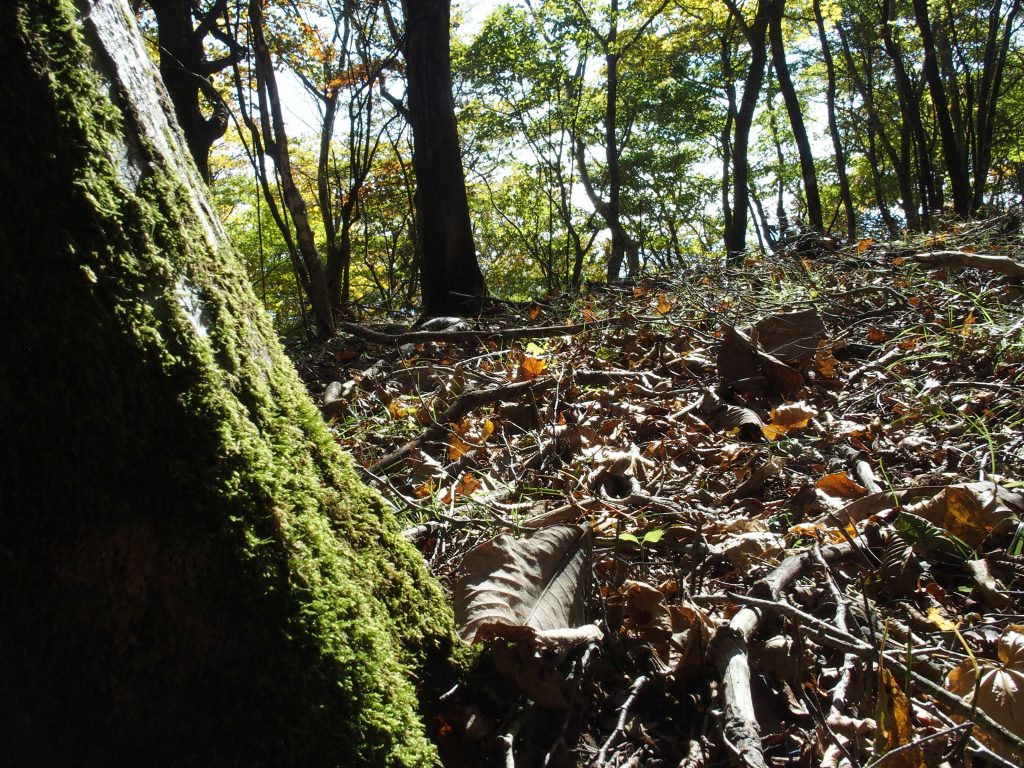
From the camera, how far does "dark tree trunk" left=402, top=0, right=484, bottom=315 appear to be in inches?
248

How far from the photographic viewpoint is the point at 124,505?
958 mm

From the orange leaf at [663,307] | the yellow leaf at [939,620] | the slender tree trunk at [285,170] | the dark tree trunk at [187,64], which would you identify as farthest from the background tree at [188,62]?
the yellow leaf at [939,620]

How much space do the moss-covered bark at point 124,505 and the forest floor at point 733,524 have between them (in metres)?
0.40

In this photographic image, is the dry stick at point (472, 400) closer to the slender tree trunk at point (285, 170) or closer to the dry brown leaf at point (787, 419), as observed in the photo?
the dry brown leaf at point (787, 419)

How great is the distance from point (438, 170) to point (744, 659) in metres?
5.95

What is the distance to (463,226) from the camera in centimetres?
648

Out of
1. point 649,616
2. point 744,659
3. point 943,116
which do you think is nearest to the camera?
point 744,659

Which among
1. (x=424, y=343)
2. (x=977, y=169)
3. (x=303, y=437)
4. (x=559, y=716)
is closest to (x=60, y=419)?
(x=303, y=437)

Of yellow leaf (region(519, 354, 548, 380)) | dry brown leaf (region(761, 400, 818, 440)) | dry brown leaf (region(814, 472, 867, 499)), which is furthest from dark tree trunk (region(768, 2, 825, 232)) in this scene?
dry brown leaf (region(814, 472, 867, 499))

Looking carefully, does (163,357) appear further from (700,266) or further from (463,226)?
(700,266)

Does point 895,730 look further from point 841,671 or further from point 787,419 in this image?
point 787,419

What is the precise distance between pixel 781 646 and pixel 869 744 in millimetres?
250

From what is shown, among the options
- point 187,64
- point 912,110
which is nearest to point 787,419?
point 187,64

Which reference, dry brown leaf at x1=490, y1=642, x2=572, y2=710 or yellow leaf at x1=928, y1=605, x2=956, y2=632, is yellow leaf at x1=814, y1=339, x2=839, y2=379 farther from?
dry brown leaf at x1=490, y1=642, x2=572, y2=710
